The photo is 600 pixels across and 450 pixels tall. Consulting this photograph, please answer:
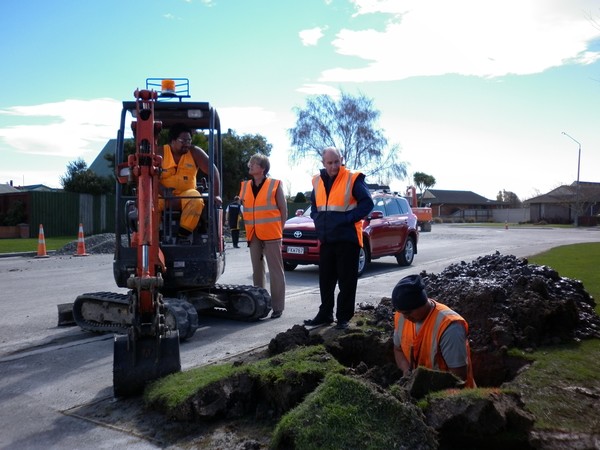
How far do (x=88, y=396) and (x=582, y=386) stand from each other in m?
3.82

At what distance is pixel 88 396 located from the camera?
193 inches

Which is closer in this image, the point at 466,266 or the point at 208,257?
the point at 208,257

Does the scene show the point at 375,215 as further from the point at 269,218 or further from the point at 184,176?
the point at 184,176

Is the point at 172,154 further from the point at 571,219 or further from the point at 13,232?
the point at 571,219

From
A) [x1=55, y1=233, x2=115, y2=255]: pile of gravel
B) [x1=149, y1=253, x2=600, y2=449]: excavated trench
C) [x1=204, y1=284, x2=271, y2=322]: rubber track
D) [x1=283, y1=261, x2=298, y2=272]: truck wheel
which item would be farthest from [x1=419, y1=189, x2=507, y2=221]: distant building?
[x1=149, y1=253, x2=600, y2=449]: excavated trench

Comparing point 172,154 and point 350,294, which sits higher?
point 172,154

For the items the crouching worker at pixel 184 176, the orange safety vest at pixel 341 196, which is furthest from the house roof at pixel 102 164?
the orange safety vest at pixel 341 196

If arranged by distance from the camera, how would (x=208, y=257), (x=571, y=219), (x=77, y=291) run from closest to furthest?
(x=208, y=257) → (x=77, y=291) → (x=571, y=219)

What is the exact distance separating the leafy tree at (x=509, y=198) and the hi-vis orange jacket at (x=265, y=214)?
347 feet

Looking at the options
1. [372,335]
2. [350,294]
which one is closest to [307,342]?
[372,335]

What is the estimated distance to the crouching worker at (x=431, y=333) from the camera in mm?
4168

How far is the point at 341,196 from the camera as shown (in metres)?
7.03

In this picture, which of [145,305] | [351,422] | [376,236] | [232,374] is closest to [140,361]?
[145,305]

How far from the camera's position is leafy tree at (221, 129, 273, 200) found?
4006 cm
